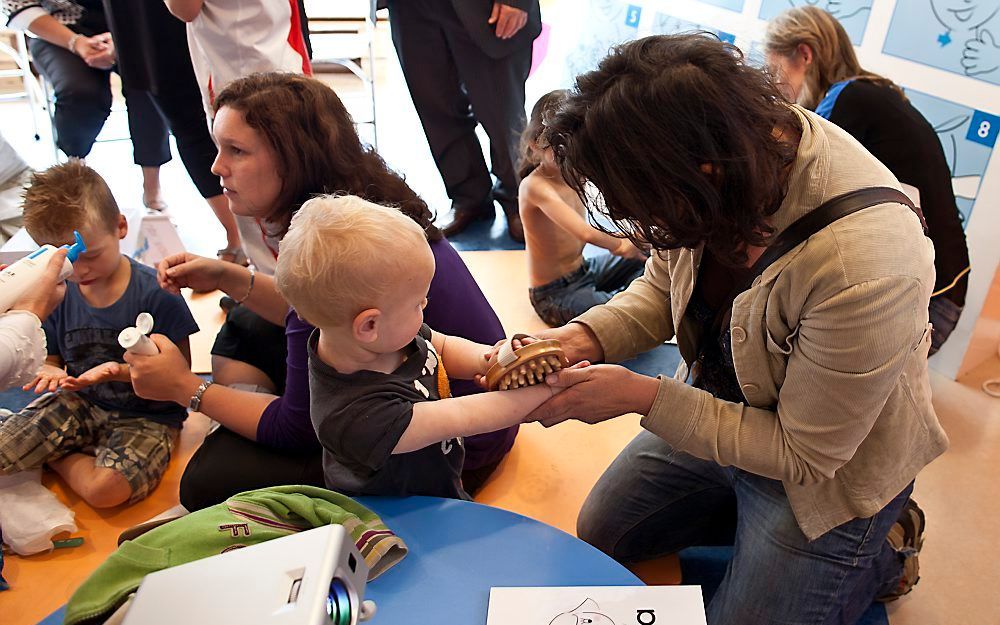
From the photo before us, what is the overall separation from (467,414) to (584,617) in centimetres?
37

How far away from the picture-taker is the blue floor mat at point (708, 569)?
6.23 ft

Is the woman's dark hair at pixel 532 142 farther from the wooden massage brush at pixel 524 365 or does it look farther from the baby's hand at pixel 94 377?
the baby's hand at pixel 94 377

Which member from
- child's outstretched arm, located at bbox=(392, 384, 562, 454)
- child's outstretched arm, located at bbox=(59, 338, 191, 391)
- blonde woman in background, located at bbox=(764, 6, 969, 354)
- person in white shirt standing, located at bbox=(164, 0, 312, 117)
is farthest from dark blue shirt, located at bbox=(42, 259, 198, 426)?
blonde woman in background, located at bbox=(764, 6, 969, 354)

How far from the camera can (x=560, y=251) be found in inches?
113

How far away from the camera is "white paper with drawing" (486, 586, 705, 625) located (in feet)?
3.72

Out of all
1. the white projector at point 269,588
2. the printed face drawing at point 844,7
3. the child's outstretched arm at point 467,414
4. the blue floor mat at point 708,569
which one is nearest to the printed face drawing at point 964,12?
the printed face drawing at point 844,7

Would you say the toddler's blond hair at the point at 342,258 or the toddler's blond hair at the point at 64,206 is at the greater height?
the toddler's blond hair at the point at 342,258

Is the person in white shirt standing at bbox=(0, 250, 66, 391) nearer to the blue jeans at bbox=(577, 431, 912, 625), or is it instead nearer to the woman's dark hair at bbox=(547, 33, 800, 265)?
the woman's dark hair at bbox=(547, 33, 800, 265)

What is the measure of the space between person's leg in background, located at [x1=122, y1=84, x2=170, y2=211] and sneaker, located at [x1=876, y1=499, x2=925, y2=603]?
316cm

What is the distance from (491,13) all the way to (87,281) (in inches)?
76.4

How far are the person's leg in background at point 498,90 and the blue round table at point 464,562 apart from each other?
220 centimetres

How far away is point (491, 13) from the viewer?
3227 millimetres

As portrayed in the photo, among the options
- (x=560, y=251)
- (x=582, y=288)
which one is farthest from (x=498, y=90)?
(x=582, y=288)

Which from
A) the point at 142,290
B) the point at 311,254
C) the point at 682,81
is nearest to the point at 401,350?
the point at 311,254
